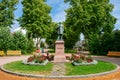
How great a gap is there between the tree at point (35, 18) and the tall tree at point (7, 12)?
9.34ft

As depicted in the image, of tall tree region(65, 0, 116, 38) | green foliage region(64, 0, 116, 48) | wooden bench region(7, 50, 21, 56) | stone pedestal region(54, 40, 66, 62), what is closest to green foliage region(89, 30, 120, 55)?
green foliage region(64, 0, 116, 48)

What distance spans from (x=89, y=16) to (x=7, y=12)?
16.1 m

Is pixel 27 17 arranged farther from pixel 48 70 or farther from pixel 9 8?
pixel 48 70

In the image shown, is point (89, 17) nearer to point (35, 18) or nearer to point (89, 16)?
point (89, 16)

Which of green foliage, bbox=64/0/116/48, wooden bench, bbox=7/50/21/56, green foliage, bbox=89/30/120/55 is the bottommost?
wooden bench, bbox=7/50/21/56

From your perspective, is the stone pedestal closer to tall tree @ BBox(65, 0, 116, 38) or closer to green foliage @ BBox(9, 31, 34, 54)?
green foliage @ BBox(9, 31, 34, 54)

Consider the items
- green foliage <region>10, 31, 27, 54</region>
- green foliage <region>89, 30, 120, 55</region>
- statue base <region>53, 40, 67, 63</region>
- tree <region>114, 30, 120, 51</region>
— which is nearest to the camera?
statue base <region>53, 40, 67, 63</region>

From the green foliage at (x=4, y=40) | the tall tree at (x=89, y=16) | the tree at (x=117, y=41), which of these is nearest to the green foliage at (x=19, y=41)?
the green foliage at (x=4, y=40)

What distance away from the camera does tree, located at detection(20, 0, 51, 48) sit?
50.3 m

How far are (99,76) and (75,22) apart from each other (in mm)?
32979

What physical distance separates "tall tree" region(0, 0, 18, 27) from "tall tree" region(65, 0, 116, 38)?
1124cm

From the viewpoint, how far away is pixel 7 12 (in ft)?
159

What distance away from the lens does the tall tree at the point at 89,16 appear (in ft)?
155

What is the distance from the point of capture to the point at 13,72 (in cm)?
1677
